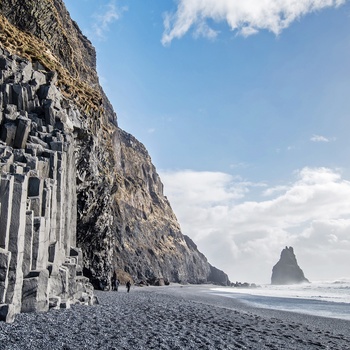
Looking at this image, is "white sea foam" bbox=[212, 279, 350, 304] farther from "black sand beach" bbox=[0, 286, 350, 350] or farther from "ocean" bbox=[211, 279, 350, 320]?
"black sand beach" bbox=[0, 286, 350, 350]

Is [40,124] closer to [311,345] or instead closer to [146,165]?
[311,345]

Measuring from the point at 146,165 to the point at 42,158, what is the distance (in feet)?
421

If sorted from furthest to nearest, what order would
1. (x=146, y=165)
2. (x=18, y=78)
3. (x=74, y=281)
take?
(x=146, y=165), (x=18, y=78), (x=74, y=281)

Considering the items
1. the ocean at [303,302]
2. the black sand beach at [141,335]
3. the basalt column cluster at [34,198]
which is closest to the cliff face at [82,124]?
the basalt column cluster at [34,198]

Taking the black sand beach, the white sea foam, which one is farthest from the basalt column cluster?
the white sea foam

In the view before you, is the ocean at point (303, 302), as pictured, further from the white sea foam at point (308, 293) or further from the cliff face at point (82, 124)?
the cliff face at point (82, 124)

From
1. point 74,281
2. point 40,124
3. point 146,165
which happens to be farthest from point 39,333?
point 146,165

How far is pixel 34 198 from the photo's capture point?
18641mm

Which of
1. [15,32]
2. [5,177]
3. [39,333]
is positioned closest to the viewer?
[39,333]

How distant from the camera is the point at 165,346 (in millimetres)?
11648

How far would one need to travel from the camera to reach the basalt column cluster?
15312 millimetres

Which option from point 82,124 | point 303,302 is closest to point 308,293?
point 303,302

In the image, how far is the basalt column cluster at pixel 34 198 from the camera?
1531cm

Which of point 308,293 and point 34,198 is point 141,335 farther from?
point 308,293
